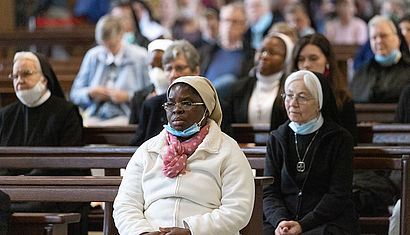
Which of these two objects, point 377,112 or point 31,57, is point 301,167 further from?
point 377,112

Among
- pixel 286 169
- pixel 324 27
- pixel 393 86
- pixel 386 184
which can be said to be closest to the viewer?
pixel 286 169

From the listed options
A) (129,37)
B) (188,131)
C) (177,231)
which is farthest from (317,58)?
(129,37)

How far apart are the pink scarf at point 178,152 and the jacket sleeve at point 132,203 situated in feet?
0.54

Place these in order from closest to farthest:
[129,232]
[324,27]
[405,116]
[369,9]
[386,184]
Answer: [129,232]
[386,184]
[405,116]
[324,27]
[369,9]

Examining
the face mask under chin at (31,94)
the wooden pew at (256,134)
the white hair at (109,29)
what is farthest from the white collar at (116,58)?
the face mask under chin at (31,94)

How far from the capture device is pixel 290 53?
715 cm

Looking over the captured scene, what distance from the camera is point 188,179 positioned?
438 centimetres

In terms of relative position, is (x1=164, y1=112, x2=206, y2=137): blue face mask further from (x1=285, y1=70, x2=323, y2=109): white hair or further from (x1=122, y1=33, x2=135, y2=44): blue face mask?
(x1=122, y1=33, x2=135, y2=44): blue face mask

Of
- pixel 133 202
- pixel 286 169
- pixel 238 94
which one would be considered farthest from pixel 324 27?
pixel 133 202

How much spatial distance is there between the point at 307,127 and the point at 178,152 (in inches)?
39.5

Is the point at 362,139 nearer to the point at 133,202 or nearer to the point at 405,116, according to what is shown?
the point at 405,116

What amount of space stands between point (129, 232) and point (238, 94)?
10.0ft

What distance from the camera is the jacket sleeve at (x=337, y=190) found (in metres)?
4.89

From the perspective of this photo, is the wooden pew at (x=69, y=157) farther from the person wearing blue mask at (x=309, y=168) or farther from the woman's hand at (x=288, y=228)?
the woman's hand at (x=288, y=228)
